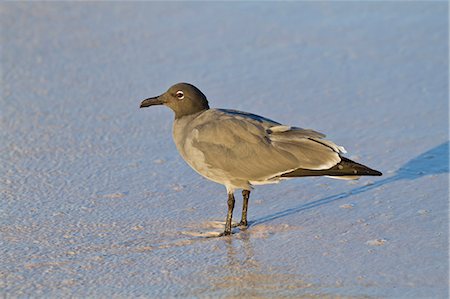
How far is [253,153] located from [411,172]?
139cm

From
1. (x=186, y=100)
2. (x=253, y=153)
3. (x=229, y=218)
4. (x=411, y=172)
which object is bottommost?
(x=229, y=218)

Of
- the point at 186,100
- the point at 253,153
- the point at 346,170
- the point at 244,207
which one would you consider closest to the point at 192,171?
the point at 186,100

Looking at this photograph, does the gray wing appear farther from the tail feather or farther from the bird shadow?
the bird shadow

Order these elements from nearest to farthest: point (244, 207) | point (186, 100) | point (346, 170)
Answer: point (346, 170) → point (244, 207) → point (186, 100)

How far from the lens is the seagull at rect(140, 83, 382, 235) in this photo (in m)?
5.34

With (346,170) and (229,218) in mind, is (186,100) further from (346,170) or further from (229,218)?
(346,170)

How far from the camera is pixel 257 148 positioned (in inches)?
214

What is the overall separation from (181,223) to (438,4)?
232 inches

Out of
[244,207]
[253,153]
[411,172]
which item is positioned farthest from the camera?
[411,172]

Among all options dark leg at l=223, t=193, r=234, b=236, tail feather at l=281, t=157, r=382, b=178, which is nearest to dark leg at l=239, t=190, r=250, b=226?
dark leg at l=223, t=193, r=234, b=236

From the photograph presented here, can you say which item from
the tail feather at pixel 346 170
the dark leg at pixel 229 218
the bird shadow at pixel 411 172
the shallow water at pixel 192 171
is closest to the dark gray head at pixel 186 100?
the shallow water at pixel 192 171

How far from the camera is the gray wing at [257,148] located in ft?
17.6

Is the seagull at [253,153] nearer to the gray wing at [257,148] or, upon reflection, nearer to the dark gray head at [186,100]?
the gray wing at [257,148]

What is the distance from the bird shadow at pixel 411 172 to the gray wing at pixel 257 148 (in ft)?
1.24
